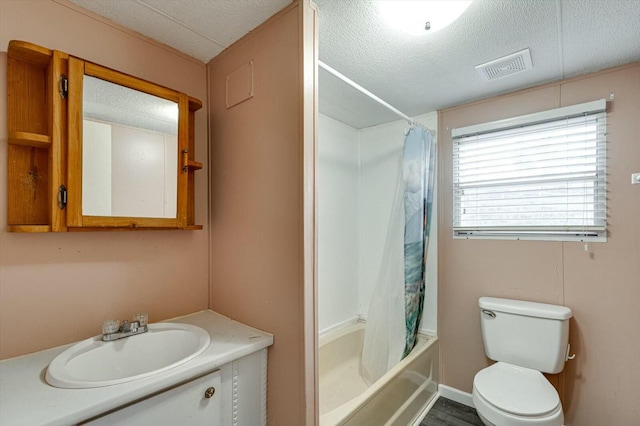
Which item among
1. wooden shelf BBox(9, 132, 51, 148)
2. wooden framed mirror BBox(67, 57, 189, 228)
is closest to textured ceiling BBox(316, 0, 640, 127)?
wooden framed mirror BBox(67, 57, 189, 228)

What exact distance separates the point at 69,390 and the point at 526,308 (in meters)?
2.17

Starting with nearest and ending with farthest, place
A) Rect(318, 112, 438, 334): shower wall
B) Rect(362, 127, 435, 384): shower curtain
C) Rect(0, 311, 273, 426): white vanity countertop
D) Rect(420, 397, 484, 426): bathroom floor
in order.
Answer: Rect(0, 311, 273, 426): white vanity countertop → Rect(420, 397, 484, 426): bathroom floor → Rect(362, 127, 435, 384): shower curtain → Rect(318, 112, 438, 334): shower wall

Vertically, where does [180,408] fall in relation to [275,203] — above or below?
below

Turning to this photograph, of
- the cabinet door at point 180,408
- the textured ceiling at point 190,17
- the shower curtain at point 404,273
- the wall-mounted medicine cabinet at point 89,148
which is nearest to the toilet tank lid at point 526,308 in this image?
the shower curtain at point 404,273

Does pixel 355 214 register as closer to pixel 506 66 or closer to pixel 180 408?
pixel 506 66

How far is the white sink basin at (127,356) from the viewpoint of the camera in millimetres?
954

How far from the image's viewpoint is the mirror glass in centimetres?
118

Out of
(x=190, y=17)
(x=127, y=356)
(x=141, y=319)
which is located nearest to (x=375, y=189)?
(x=190, y=17)

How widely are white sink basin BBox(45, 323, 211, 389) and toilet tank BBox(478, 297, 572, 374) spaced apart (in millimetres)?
1706

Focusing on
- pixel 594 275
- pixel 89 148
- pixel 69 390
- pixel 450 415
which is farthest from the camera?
pixel 450 415

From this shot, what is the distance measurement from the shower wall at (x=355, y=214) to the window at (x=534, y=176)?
31 centimetres

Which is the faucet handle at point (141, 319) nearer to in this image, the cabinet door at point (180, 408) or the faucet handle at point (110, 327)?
the faucet handle at point (110, 327)

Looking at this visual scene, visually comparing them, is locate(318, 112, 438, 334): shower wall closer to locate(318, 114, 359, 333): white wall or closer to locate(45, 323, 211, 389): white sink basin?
locate(318, 114, 359, 333): white wall

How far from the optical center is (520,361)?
1.75 meters
